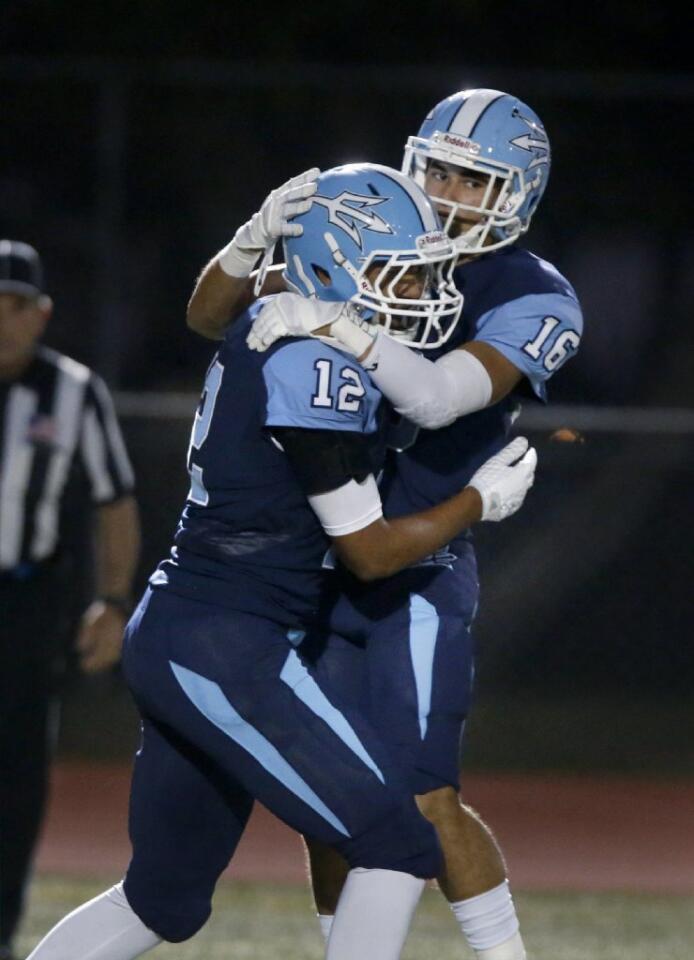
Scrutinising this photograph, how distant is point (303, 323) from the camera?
3.00 m

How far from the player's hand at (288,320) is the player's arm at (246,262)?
19cm

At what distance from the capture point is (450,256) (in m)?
3.17

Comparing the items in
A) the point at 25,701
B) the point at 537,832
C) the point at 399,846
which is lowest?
the point at 537,832

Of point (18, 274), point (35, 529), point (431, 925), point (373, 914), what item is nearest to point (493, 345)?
point (373, 914)

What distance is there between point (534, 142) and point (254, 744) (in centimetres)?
143

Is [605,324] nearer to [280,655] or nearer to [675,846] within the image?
[675,846]

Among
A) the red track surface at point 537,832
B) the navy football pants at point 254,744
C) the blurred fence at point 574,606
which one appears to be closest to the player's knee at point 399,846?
the navy football pants at point 254,744

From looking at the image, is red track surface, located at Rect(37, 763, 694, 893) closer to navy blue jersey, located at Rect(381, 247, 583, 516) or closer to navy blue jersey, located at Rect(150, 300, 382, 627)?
navy blue jersey, located at Rect(381, 247, 583, 516)

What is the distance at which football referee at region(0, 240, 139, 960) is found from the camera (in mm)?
4688

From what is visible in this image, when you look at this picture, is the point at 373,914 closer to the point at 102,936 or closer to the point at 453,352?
the point at 102,936

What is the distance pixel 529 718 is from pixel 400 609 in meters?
3.72

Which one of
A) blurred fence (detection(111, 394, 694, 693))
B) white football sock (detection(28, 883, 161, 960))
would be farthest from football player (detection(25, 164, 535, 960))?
blurred fence (detection(111, 394, 694, 693))

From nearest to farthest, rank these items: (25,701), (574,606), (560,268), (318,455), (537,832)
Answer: (318,455)
(25,701)
(537,832)
(574,606)
(560,268)

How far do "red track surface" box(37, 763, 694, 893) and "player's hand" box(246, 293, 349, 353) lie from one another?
10.0 feet
